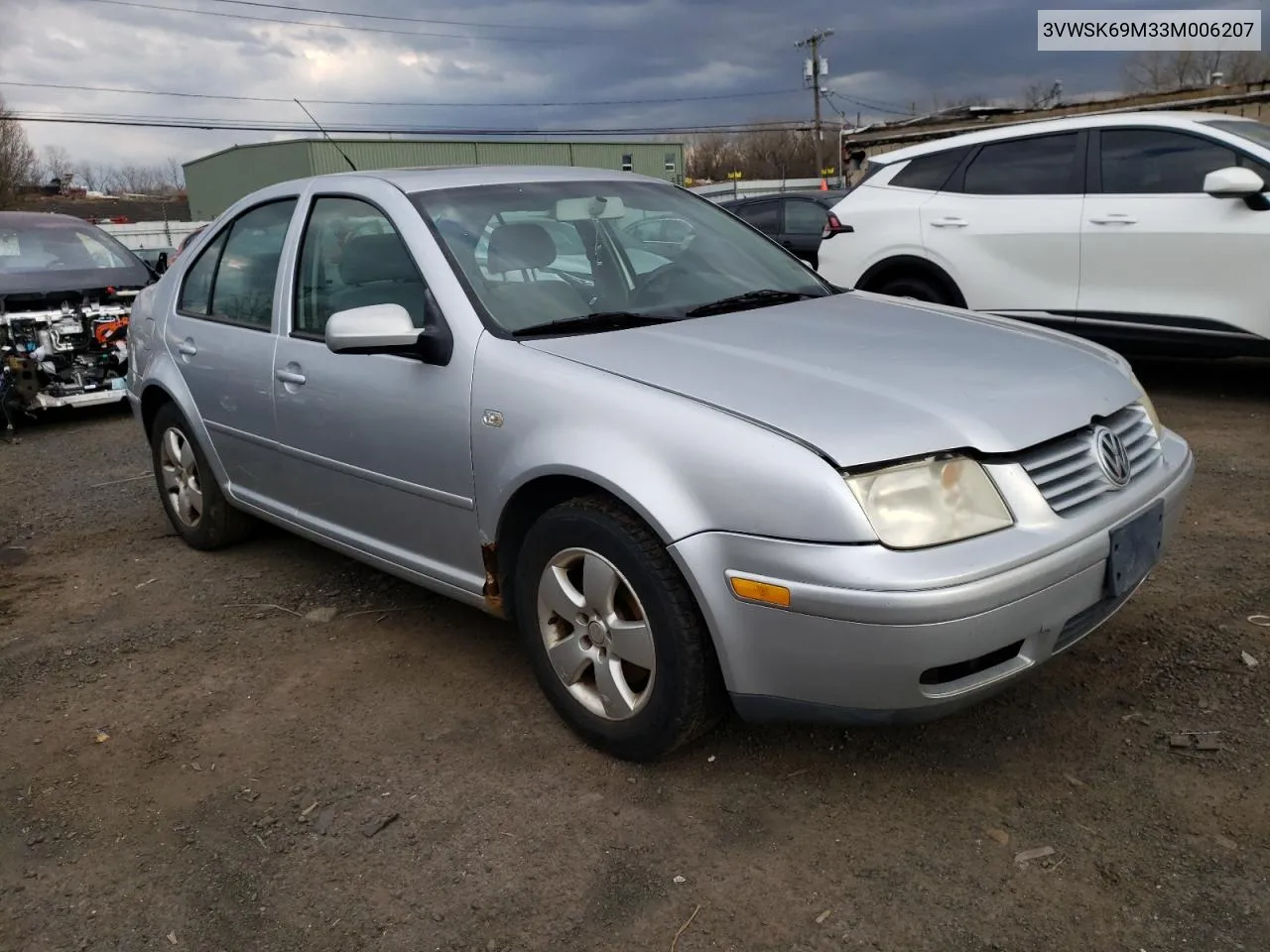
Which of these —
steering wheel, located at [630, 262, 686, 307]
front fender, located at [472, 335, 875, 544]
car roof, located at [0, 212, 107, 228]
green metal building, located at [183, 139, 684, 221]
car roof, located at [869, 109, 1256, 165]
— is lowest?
front fender, located at [472, 335, 875, 544]

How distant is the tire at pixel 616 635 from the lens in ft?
8.32

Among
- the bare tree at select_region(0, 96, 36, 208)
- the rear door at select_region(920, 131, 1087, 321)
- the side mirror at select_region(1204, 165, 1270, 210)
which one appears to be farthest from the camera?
the bare tree at select_region(0, 96, 36, 208)

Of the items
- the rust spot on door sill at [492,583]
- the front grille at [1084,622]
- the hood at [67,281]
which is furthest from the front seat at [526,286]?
the hood at [67,281]

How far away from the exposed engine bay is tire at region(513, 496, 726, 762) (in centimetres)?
643

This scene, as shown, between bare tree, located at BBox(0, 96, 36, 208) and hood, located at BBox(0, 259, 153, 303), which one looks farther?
bare tree, located at BBox(0, 96, 36, 208)

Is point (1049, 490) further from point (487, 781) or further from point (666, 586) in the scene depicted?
point (487, 781)

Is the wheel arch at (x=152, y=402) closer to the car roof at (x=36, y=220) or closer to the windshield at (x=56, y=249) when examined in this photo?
the windshield at (x=56, y=249)

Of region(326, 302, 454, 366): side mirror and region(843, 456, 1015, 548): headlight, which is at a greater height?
region(326, 302, 454, 366): side mirror

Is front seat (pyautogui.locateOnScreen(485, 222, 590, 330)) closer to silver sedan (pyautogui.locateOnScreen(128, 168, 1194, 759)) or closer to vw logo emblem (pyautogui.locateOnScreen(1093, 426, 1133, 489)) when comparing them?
silver sedan (pyautogui.locateOnScreen(128, 168, 1194, 759))

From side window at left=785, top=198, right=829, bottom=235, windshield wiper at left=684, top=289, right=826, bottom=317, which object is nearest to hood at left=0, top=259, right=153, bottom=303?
windshield wiper at left=684, top=289, right=826, bottom=317

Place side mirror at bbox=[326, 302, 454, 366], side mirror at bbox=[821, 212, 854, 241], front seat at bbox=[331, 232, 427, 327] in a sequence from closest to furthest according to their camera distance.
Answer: side mirror at bbox=[326, 302, 454, 366] → front seat at bbox=[331, 232, 427, 327] → side mirror at bbox=[821, 212, 854, 241]

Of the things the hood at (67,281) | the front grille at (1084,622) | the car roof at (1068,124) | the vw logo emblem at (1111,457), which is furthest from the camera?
the hood at (67,281)

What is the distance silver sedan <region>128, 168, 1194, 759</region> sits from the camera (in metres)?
2.31

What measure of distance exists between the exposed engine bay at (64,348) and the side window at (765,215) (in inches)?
280
